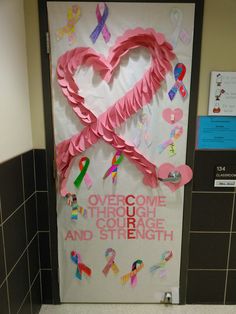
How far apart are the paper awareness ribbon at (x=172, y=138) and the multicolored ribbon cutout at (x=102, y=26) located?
2.19ft

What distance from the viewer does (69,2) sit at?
1434 mm

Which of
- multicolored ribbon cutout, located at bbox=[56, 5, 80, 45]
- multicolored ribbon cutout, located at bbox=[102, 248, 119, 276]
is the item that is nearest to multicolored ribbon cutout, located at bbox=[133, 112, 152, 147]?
multicolored ribbon cutout, located at bbox=[56, 5, 80, 45]

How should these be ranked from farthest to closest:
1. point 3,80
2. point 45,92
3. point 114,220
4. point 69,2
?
point 114,220 < point 45,92 < point 69,2 < point 3,80

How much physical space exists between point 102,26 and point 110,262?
151 cm

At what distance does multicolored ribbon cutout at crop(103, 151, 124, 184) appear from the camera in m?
1.59

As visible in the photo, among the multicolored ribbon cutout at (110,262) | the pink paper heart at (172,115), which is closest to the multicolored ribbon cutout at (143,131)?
the pink paper heart at (172,115)

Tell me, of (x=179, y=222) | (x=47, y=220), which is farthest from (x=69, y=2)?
(x=179, y=222)

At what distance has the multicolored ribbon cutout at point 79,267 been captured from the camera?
174 centimetres

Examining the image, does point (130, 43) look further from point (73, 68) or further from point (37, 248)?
point (37, 248)

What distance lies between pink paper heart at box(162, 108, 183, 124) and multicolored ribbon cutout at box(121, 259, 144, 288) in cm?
98

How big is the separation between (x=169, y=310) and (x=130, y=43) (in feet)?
5.89

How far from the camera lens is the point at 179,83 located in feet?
4.98

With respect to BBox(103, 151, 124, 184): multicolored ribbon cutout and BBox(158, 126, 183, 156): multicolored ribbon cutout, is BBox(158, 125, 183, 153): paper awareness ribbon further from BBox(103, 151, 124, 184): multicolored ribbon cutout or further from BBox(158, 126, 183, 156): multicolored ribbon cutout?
BBox(103, 151, 124, 184): multicolored ribbon cutout

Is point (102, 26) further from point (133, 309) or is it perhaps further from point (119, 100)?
point (133, 309)
